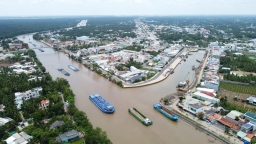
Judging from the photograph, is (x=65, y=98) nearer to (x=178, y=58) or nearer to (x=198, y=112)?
(x=198, y=112)

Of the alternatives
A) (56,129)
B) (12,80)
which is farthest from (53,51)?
(56,129)

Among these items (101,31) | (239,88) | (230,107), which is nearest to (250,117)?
(230,107)

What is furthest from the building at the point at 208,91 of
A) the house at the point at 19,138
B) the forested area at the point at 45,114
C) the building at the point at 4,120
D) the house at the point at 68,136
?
the building at the point at 4,120

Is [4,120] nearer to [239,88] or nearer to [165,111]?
[165,111]

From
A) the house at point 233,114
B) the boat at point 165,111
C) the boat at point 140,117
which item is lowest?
the boat at point 140,117

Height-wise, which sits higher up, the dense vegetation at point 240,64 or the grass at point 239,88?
the dense vegetation at point 240,64

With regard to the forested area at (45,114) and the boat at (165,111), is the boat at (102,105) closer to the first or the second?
the forested area at (45,114)

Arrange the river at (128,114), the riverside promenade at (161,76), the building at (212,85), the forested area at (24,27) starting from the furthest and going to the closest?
the forested area at (24,27), the riverside promenade at (161,76), the building at (212,85), the river at (128,114)
